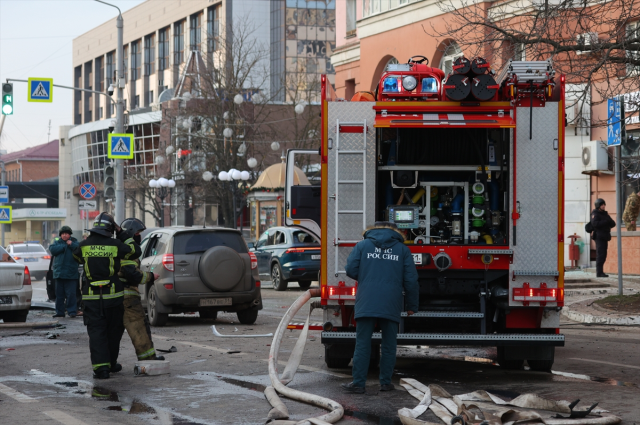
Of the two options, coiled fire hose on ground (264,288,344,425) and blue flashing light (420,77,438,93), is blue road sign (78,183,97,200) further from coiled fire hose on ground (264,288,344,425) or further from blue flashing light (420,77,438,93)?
blue flashing light (420,77,438,93)

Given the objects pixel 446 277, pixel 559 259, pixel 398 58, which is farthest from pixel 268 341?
A: pixel 398 58

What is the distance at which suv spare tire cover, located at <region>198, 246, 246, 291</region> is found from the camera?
15156mm

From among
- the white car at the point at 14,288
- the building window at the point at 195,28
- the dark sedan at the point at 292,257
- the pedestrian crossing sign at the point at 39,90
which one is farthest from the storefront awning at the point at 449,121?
the building window at the point at 195,28

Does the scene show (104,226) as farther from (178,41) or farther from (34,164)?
(34,164)

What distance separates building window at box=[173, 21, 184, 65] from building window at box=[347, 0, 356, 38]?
5538 centimetres

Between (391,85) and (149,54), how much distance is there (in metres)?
90.8

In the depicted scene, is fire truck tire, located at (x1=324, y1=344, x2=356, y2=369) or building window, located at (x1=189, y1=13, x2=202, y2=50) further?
building window, located at (x1=189, y1=13, x2=202, y2=50)

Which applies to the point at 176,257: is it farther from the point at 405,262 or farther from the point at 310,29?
the point at 310,29

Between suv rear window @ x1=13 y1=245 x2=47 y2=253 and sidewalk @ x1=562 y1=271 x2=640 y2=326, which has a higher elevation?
suv rear window @ x1=13 y1=245 x2=47 y2=253

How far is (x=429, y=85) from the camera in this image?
9.73m

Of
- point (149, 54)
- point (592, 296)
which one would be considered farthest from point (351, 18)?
point (149, 54)

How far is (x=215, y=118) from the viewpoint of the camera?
141 ft

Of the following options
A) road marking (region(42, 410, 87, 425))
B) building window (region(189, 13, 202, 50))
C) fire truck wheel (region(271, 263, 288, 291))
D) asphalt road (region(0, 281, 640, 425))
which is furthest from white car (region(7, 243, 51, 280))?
building window (region(189, 13, 202, 50))

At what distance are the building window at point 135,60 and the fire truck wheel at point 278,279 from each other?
255 feet
